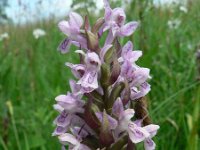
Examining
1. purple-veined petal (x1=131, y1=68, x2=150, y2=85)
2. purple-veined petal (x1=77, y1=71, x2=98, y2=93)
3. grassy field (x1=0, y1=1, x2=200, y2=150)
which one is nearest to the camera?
purple-veined petal (x1=77, y1=71, x2=98, y2=93)

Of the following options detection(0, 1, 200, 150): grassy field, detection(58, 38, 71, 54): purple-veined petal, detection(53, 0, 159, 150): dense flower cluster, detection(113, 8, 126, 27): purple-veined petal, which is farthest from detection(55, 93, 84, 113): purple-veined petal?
detection(0, 1, 200, 150): grassy field

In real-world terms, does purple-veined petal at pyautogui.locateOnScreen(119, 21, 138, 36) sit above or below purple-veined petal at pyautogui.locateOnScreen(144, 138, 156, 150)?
above

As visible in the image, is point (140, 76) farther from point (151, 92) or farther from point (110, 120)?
point (151, 92)

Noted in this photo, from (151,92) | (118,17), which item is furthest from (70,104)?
(151,92)

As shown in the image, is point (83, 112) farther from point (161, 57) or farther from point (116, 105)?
point (161, 57)

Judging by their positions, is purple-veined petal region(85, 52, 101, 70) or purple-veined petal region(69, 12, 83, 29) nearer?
purple-veined petal region(85, 52, 101, 70)

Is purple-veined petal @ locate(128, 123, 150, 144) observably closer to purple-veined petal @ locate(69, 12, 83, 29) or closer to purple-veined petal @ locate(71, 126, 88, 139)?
purple-veined petal @ locate(71, 126, 88, 139)

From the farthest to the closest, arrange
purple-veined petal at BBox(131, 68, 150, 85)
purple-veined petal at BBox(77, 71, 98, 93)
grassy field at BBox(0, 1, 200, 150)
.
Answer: grassy field at BBox(0, 1, 200, 150)
purple-veined petal at BBox(131, 68, 150, 85)
purple-veined petal at BBox(77, 71, 98, 93)
